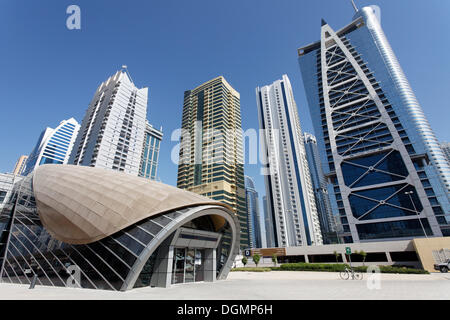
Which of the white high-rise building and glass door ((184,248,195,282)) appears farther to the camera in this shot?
the white high-rise building

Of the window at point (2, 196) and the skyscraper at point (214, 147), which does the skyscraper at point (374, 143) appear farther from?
the window at point (2, 196)

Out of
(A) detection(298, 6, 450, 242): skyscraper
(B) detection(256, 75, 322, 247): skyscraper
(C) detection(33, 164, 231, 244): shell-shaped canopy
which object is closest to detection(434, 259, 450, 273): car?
(A) detection(298, 6, 450, 242): skyscraper

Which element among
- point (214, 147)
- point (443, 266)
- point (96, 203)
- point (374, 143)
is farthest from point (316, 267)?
point (214, 147)

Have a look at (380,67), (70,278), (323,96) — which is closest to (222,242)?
(70,278)

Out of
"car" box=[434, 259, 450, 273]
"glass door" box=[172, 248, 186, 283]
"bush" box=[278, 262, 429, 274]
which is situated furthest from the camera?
"car" box=[434, 259, 450, 273]

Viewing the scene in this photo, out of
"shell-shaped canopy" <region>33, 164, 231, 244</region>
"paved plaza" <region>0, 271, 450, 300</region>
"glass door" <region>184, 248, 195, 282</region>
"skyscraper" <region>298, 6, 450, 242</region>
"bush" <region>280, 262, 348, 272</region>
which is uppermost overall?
"skyscraper" <region>298, 6, 450, 242</region>

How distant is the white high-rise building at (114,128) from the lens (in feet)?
293

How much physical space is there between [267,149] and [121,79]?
101 metres

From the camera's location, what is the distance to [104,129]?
9250cm

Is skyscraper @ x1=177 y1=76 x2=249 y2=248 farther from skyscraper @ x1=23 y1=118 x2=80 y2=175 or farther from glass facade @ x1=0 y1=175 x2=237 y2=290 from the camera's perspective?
skyscraper @ x1=23 y1=118 x2=80 y2=175

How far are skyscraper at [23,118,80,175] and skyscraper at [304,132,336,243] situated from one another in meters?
188

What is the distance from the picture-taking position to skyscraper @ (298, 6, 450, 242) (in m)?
67.4

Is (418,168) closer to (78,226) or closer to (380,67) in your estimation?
(380,67)

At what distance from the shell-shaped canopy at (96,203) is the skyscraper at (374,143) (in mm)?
66977
